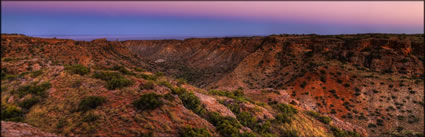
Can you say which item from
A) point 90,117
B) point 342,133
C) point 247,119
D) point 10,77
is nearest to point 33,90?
point 10,77

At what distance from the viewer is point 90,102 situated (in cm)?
700

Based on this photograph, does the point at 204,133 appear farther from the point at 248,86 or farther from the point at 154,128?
the point at 248,86

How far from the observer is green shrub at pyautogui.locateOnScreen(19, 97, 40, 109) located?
6.43 m

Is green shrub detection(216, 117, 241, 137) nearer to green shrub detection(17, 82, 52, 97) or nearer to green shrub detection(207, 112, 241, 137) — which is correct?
green shrub detection(207, 112, 241, 137)

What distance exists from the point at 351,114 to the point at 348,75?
415 inches

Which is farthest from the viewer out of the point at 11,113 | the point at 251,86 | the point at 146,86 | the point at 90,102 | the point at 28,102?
the point at 251,86

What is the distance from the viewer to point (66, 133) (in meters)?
5.73

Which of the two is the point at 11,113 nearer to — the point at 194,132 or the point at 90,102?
the point at 90,102

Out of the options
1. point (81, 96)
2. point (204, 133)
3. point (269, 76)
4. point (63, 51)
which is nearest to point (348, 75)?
point (269, 76)

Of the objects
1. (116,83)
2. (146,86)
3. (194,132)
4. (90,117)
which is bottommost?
(194,132)

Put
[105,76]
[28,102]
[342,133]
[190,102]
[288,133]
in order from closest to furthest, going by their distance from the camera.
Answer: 1. [28,102]
2. [105,76]
3. [190,102]
4. [288,133]
5. [342,133]

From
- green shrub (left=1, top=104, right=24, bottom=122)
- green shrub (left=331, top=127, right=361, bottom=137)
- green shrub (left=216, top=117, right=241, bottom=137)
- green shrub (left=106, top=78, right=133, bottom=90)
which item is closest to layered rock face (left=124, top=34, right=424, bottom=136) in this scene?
green shrub (left=331, top=127, right=361, bottom=137)

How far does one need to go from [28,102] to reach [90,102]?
1773 millimetres

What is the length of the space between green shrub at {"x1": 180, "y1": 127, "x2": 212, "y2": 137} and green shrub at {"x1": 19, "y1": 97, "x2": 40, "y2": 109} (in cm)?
488
